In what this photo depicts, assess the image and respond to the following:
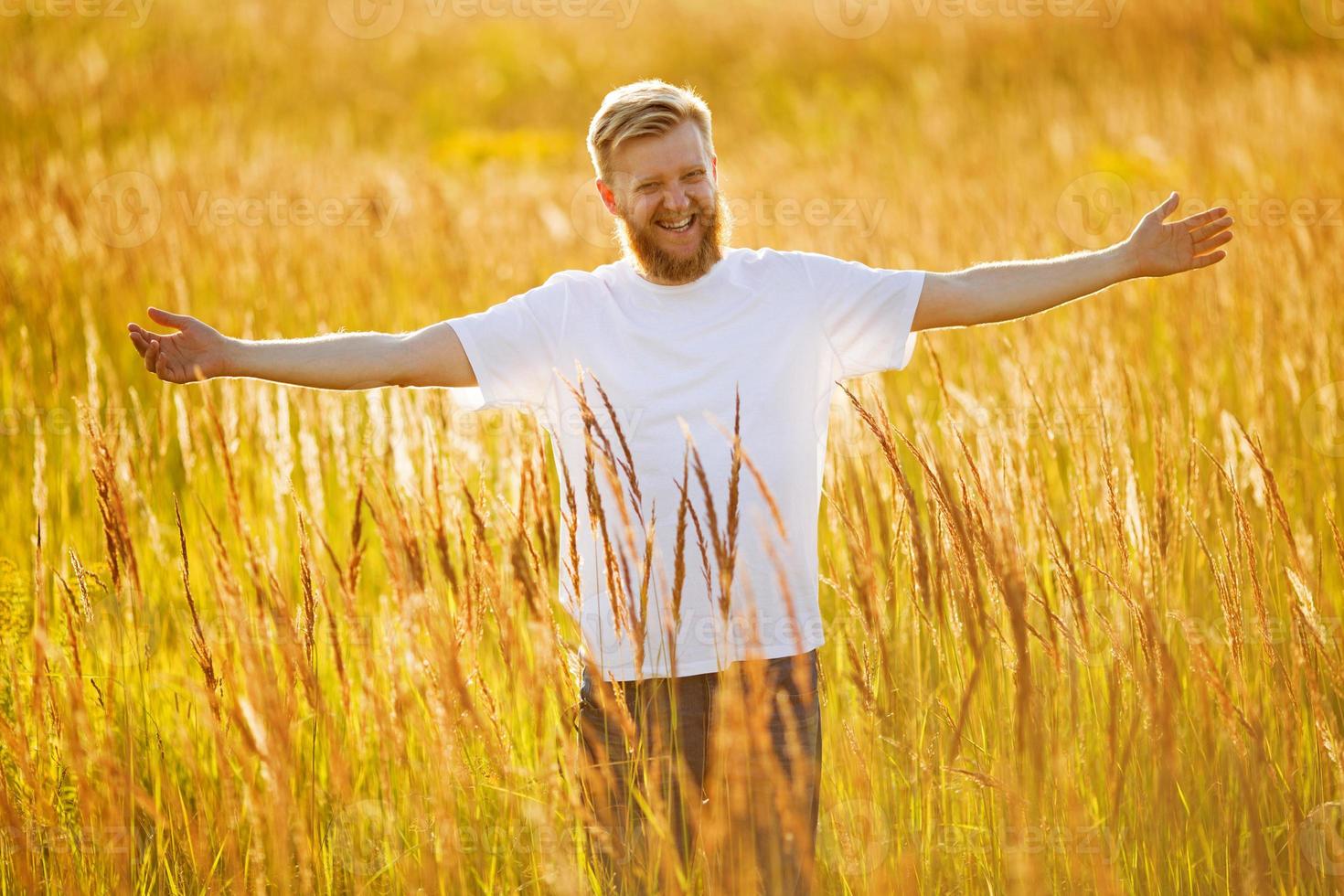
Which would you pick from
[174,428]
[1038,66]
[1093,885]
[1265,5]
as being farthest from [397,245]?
[1265,5]

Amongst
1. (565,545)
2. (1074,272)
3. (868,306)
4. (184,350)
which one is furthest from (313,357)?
(1074,272)

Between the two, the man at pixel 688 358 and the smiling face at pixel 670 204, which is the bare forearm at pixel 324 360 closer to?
the man at pixel 688 358

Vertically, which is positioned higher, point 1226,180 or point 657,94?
point 1226,180

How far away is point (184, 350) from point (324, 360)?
0.75 ft

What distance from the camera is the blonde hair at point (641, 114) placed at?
7.13ft

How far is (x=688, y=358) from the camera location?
7.06ft

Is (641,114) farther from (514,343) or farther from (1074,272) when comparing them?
(1074,272)

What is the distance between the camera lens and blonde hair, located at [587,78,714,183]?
2.17 meters

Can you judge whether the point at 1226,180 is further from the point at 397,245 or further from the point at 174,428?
the point at 174,428

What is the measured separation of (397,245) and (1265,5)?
10.6m

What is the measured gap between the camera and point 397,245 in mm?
6168

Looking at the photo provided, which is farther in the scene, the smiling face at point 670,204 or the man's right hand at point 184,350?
the smiling face at point 670,204

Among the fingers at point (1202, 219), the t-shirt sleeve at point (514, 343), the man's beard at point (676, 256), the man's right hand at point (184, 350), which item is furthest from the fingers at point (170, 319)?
the fingers at point (1202, 219)

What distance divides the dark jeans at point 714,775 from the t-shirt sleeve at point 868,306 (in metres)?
0.60
